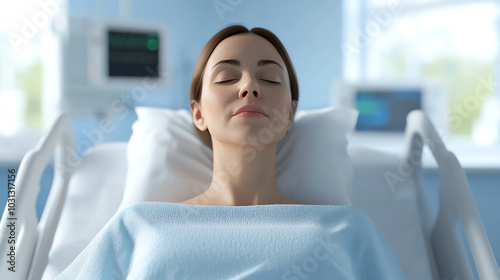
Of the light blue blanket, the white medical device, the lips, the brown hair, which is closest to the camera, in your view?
the light blue blanket

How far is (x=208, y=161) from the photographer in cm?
129

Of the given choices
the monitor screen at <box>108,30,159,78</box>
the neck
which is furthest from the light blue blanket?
the monitor screen at <box>108,30,159,78</box>

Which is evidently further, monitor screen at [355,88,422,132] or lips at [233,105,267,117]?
monitor screen at [355,88,422,132]

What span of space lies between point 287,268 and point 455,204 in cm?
48

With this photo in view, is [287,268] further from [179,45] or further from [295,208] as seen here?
[179,45]

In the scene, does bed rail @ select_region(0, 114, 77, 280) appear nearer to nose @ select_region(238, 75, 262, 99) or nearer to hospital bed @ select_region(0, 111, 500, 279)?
hospital bed @ select_region(0, 111, 500, 279)

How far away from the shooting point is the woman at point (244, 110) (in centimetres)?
103

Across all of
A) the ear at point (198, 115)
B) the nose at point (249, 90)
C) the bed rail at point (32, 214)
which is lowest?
the bed rail at point (32, 214)

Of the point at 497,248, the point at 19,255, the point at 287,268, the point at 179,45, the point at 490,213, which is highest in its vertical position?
the point at 179,45

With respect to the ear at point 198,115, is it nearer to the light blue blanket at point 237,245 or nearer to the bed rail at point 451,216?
the light blue blanket at point 237,245

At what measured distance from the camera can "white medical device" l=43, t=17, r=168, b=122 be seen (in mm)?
2365

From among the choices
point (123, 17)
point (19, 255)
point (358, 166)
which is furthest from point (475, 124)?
point (19, 255)

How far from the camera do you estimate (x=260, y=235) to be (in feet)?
3.06

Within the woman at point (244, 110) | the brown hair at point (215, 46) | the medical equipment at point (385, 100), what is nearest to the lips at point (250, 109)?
the woman at point (244, 110)
